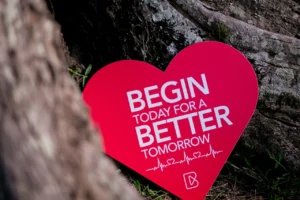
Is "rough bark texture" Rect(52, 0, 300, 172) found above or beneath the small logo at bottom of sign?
above

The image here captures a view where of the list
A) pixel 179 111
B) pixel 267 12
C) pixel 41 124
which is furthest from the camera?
pixel 267 12

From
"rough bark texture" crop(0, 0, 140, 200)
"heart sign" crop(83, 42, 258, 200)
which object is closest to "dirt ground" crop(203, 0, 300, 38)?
"heart sign" crop(83, 42, 258, 200)

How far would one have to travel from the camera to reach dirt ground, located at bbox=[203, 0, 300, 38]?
2.34 metres

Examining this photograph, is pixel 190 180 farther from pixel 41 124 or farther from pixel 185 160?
pixel 41 124

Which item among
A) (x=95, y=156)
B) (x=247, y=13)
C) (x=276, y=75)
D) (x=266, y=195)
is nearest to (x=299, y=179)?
(x=266, y=195)

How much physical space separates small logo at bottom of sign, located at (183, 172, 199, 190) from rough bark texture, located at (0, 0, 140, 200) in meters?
1.01

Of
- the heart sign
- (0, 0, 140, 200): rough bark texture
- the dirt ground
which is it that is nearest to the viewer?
(0, 0, 140, 200): rough bark texture

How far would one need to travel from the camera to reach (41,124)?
116 cm

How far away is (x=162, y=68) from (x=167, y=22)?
161 mm

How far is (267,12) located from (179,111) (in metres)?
0.48

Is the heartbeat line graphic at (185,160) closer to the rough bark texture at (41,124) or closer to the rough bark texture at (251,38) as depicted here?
the rough bark texture at (251,38)

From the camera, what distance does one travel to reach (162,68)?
2.32m

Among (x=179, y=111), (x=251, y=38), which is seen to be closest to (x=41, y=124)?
(x=179, y=111)

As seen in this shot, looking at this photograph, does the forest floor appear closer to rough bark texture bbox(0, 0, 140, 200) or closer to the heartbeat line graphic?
the heartbeat line graphic
